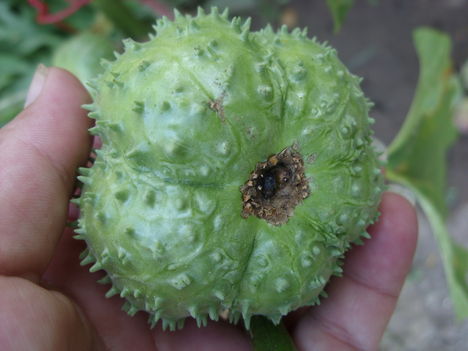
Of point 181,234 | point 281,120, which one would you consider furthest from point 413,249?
point 181,234

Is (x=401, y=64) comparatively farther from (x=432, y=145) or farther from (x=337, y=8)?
(x=337, y=8)

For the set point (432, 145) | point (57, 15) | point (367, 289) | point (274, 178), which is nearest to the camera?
point (274, 178)

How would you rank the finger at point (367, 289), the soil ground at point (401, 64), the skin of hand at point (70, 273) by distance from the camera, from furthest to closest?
the soil ground at point (401, 64) → the finger at point (367, 289) → the skin of hand at point (70, 273)

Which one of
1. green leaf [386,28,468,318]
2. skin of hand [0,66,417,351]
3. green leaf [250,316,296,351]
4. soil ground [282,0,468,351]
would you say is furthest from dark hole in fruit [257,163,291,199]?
soil ground [282,0,468,351]

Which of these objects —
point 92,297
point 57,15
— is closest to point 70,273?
point 92,297

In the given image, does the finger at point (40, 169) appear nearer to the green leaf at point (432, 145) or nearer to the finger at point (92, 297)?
the finger at point (92, 297)

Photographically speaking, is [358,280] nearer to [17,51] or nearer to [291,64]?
[291,64]

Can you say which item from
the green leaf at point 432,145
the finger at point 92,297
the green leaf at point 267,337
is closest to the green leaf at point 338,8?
the green leaf at point 432,145
